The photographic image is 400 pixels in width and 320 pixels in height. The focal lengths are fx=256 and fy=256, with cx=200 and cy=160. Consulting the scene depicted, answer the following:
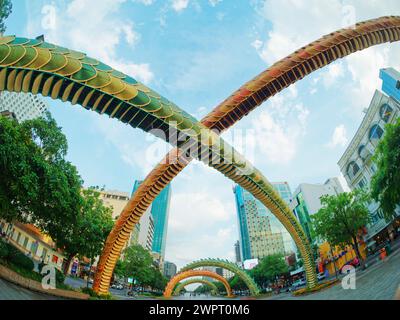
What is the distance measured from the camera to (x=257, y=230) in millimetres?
143375

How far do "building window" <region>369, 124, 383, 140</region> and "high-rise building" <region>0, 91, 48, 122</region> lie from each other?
320 ft

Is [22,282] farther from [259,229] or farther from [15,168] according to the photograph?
[259,229]

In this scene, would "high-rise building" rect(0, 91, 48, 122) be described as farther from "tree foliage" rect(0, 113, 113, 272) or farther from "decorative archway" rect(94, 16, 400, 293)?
"decorative archway" rect(94, 16, 400, 293)

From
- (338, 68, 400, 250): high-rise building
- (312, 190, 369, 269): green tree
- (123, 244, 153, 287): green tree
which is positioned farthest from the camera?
(123, 244, 153, 287): green tree

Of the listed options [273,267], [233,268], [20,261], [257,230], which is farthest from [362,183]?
[257,230]

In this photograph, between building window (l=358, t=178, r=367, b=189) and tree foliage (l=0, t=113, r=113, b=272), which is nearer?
tree foliage (l=0, t=113, r=113, b=272)

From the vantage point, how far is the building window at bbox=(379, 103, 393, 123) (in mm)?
32094

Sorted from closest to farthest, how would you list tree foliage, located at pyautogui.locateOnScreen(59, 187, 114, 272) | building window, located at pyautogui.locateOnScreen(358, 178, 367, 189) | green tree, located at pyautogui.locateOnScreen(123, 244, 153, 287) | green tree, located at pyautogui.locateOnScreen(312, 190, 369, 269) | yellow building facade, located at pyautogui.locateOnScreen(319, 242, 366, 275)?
tree foliage, located at pyautogui.locateOnScreen(59, 187, 114, 272) < green tree, located at pyautogui.locateOnScreen(312, 190, 369, 269) < building window, located at pyautogui.locateOnScreen(358, 178, 367, 189) < yellow building facade, located at pyautogui.locateOnScreen(319, 242, 366, 275) < green tree, located at pyautogui.locateOnScreen(123, 244, 153, 287)

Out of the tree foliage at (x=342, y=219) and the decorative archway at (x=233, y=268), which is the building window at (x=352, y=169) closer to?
the tree foliage at (x=342, y=219)

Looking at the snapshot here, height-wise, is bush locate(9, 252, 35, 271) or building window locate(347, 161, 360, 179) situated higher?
building window locate(347, 161, 360, 179)

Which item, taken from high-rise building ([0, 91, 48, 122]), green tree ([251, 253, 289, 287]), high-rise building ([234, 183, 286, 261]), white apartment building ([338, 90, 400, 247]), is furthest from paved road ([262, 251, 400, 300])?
high-rise building ([234, 183, 286, 261])

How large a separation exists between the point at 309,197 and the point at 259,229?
81.3 m
